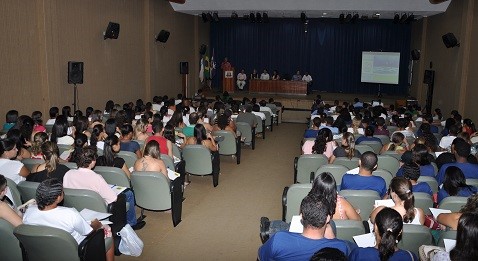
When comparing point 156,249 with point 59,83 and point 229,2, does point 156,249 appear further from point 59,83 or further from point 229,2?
point 229,2

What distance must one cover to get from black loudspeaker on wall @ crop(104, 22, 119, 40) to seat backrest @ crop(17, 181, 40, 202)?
908 cm

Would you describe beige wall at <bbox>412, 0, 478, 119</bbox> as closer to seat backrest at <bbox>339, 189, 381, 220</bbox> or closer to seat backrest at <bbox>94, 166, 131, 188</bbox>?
seat backrest at <bbox>339, 189, 381, 220</bbox>

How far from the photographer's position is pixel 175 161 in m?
7.03

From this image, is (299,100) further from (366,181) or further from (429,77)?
(366,181)

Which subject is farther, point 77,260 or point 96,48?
point 96,48

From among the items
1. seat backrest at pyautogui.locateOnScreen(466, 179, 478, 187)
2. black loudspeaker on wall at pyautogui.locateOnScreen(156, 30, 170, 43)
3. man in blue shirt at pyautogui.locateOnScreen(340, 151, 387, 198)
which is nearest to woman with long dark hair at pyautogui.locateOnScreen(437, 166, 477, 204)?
seat backrest at pyautogui.locateOnScreen(466, 179, 478, 187)

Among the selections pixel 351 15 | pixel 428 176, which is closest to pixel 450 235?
pixel 428 176

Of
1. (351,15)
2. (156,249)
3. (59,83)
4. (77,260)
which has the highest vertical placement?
(351,15)

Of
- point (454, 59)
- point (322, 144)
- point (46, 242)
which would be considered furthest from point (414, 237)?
point (454, 59)

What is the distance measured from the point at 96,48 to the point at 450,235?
37.2 ft

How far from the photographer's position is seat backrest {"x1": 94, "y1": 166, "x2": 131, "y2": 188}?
543 cm

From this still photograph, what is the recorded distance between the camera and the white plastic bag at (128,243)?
501cm

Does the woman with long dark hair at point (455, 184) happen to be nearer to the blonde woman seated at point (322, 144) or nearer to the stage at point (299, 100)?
the blonde woman seated at point (322, 144)

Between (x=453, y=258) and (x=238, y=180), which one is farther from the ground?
(x=453, y=258)
